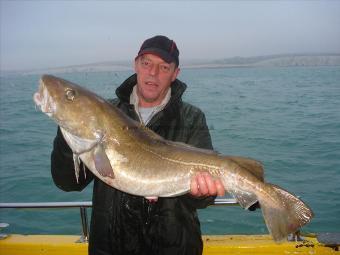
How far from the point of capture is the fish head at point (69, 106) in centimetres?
295

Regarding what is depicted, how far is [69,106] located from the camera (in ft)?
9.82

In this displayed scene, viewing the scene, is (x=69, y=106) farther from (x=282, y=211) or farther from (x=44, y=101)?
(x=282, y=211)

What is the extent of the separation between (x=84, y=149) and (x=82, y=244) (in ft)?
6.50

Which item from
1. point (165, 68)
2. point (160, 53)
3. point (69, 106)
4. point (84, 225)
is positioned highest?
point (160, 53)

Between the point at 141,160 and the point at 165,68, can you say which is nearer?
the point at 141,160

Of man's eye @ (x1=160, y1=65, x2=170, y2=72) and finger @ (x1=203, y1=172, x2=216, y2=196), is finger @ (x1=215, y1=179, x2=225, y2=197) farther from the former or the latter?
man's eye @ (x1=160, y1=65, x2=170, y2=72)

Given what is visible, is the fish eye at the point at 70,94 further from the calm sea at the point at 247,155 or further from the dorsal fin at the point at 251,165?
the calm sea at the point at 247,155

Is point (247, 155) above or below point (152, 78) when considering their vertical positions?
below

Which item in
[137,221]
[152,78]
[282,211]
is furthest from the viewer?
[152,78]

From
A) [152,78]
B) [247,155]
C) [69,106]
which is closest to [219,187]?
[152,78]

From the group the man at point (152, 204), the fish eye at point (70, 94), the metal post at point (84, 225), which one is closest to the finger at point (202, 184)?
the man at point (152, 204)

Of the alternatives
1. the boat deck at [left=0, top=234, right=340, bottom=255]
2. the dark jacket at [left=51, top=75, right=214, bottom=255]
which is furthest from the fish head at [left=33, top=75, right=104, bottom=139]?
the boat deck at [left=0, top=234, right=340, bottom=255]

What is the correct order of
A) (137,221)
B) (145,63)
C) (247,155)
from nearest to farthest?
1. (137,221)
2. (145,63)
3. (247,155)

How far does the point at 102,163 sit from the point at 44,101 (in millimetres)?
717
